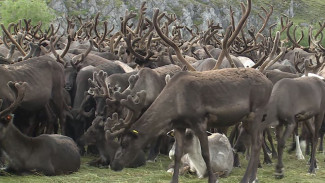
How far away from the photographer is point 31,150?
25.0 feet

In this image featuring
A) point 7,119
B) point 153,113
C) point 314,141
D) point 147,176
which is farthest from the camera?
point 314,141

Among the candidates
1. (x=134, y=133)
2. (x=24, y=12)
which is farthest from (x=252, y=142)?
(x=24, y=12)

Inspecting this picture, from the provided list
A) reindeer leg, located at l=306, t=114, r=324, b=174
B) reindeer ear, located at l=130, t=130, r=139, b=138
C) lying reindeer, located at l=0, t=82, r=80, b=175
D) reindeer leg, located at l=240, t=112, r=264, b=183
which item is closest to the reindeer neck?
lying reindeer, located at l=0, t=82, r=80, b=175

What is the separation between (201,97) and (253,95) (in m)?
0.89

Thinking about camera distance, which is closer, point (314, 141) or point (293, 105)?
point (293, 105)

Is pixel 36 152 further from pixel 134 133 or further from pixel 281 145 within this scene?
pixel 281 145

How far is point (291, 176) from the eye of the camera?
27.5 feet

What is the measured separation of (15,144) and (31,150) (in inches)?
10.6

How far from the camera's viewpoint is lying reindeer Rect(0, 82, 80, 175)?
7.34 meters

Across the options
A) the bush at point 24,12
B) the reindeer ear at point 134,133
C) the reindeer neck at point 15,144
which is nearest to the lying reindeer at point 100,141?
the reindeer neck at point 15,144

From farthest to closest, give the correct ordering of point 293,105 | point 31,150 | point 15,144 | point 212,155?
point 293,105
point 212,155
point 31,150
point 15,144

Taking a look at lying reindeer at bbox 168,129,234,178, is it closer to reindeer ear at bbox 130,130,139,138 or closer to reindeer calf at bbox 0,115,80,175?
reindeer ear at bbox 130,130,139,138

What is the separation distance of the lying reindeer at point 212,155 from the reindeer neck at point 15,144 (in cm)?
225

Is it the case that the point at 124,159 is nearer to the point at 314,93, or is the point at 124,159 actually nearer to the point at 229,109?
the point at 229,109
